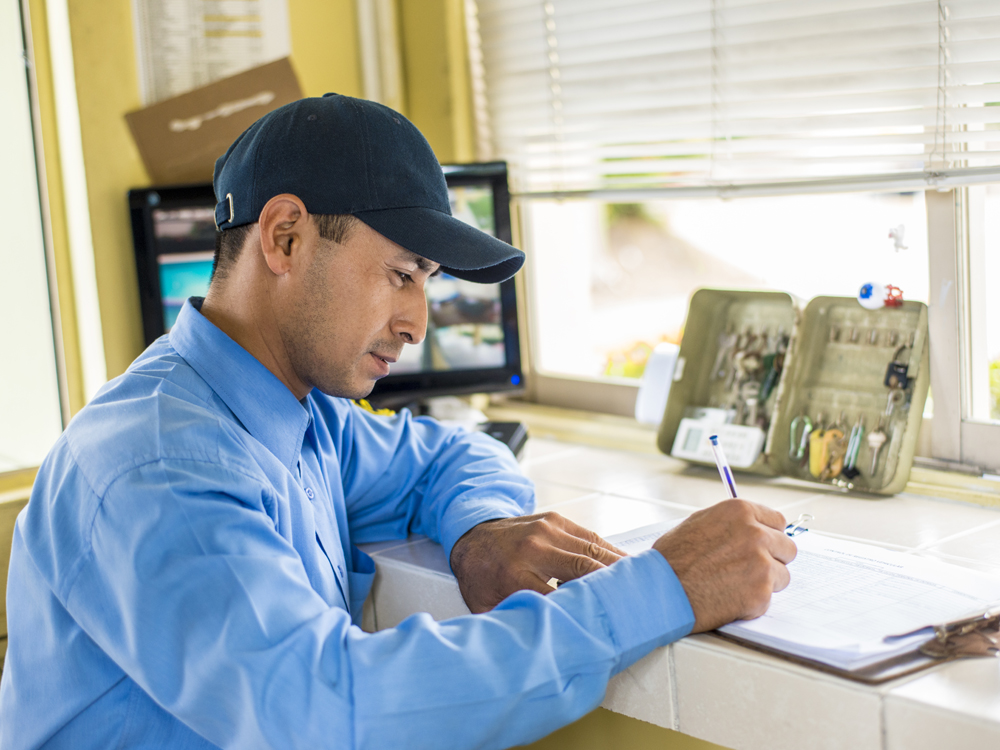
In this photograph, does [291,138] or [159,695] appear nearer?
[159,695]

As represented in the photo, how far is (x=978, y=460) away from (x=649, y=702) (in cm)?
86

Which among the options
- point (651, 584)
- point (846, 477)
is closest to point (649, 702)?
point (651, 584)

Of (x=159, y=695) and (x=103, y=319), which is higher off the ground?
(x=103, y=319)

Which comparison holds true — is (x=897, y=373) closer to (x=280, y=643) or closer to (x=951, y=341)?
(x=951, y=341)

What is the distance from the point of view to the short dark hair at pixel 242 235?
977mm

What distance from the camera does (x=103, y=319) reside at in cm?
189

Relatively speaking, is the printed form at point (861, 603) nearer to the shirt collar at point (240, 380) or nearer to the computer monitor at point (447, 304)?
the shirt collar at point (240, 380)

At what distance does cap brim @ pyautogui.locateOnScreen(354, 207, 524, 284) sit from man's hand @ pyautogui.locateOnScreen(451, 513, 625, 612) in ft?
1.05

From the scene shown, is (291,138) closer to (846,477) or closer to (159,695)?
(159,695)

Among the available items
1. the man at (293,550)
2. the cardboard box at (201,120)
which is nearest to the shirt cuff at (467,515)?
the man at (293,550)

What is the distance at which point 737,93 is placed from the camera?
5.55 feet

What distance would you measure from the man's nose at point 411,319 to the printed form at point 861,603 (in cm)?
37

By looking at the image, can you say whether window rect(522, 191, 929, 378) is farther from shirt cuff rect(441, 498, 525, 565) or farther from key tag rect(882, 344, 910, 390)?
shirt cuff rect(441, 498, 525, 565)

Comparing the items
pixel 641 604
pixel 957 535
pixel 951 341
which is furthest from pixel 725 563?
pixel 951 341
